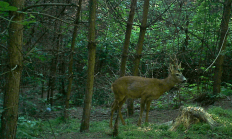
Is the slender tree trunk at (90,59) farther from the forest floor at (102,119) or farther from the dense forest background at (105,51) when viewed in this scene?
the forest floor at (102,119)

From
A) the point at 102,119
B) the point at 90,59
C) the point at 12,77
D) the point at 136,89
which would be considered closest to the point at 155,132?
the point at 136,89

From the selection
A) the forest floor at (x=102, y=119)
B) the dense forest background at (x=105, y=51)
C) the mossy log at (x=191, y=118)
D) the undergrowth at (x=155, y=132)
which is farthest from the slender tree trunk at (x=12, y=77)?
the mossy log at (x=191, y=118)

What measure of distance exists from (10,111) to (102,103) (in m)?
8.07

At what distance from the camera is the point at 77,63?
1332 centimetres

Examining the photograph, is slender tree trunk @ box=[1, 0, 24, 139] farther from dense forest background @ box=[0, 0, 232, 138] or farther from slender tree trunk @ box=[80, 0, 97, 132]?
slender tree trunk @ box=[80, 0, 97, 132]

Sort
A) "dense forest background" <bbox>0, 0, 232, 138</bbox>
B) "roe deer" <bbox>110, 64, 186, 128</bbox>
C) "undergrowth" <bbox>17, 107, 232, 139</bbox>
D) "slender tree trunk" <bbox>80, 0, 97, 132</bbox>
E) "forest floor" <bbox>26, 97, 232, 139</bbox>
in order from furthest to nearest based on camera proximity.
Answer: "roe deer" <bbox>110, 64, 186, 128</bbox> → "dense forest background" <bbox>0, 0, 232, 138</bbox> → "forest floor" <bbox>26, 97, 232, 139</bbox> → "slender tree trunk" <bbox>80, 0, 97, 132</bbox> → "undergrowth" <bbox>17, 107, 232, 139</bbox>

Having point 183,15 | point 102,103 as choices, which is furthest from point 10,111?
point 183,15

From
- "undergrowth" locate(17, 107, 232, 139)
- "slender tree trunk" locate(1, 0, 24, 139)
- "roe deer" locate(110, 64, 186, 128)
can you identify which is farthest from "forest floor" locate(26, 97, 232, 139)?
"slender tree trunk" locate(1, 0, 24, 139)

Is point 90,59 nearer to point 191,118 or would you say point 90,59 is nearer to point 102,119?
point 191,118

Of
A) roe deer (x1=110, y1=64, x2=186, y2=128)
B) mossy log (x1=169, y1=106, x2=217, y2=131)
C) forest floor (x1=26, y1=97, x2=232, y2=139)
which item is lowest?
forest floor (x1=26, y1=97, x2=232, y2=139)

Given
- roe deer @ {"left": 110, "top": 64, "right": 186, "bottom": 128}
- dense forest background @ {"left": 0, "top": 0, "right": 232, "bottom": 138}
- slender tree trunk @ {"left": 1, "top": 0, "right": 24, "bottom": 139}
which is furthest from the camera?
roe deer @ {"left": 110, "top": 64, "right": 186, "bottom": 128}

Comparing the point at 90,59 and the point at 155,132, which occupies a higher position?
the point at 90,59

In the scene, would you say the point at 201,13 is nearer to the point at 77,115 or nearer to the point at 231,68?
the point at 231,68

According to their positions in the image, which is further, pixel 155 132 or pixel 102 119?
pixel 102 119
